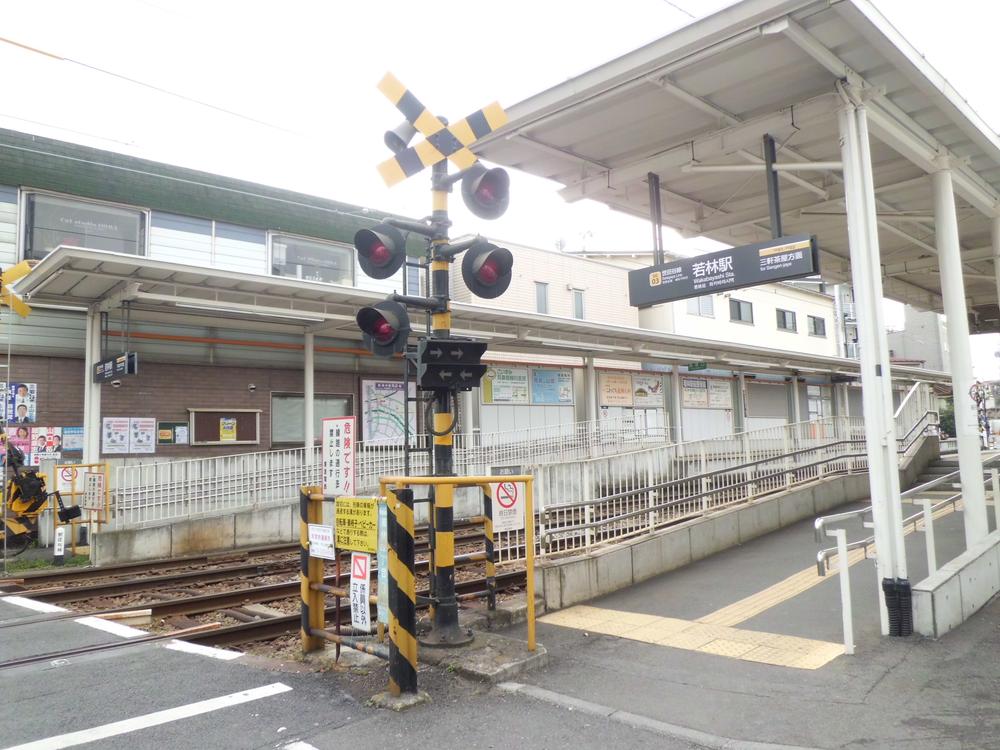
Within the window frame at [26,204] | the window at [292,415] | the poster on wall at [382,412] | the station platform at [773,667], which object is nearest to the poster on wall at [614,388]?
the poster on wall at [382,412]

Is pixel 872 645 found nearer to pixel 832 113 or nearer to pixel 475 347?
pixel 475 347

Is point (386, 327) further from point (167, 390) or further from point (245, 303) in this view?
point (167, 390)

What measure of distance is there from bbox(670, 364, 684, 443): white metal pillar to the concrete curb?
72.9ft

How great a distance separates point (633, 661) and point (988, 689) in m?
2.56

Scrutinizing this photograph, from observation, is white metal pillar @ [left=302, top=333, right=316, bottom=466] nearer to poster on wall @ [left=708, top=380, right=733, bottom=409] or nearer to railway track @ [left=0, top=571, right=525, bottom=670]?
railway track @ [left=0, top=571, right=525, bottom=670]

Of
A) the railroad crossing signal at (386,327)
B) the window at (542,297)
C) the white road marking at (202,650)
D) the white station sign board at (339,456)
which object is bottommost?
the white road marking at (202,650)

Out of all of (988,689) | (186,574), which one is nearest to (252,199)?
(186,574)

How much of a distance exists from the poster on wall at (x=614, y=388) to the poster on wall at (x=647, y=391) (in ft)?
1.27

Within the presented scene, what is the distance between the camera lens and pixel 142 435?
53.8 ft

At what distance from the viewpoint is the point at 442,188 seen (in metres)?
6.68

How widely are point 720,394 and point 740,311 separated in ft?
14.9

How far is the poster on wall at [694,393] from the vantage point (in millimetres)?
29312

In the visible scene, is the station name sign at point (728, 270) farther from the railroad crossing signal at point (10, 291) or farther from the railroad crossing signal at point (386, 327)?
→ the railroad crossing signal at point (10, 291)

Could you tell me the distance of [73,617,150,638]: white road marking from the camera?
761cm
